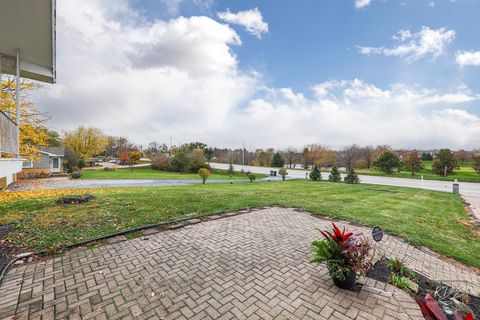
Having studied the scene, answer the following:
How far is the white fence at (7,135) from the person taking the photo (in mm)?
3705

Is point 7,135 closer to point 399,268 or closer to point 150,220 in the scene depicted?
point 150,220

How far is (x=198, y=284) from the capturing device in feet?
9.19

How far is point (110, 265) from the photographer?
10.6 feet

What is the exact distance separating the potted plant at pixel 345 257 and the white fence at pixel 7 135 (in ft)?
19.2

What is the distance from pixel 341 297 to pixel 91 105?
18575 millimetres

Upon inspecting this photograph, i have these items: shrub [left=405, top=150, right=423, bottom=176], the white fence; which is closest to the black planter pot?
the white fence

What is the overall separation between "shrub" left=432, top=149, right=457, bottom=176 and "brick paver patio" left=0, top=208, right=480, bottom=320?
35.2 metres

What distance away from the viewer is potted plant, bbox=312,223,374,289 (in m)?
2.67

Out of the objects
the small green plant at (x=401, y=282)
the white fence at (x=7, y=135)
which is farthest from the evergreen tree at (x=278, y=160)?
the white fence at (x=7, y=135)

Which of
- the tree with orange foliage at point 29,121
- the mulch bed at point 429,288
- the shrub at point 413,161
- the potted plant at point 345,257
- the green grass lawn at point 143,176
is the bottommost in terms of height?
the green grass lawn at point 143,176

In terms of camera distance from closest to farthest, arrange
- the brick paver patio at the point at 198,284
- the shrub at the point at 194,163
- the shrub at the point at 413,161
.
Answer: the brick paver patio at the point at 198,284, the shrub at the point at 413,161, the shrub at the point at 194,163

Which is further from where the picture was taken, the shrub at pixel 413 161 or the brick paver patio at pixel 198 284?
the shrub at pixel 413 161

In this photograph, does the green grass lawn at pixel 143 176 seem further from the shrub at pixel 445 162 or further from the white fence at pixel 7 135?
the shrub at pixel 445 162

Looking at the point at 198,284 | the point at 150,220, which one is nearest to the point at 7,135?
the point at 150,220
